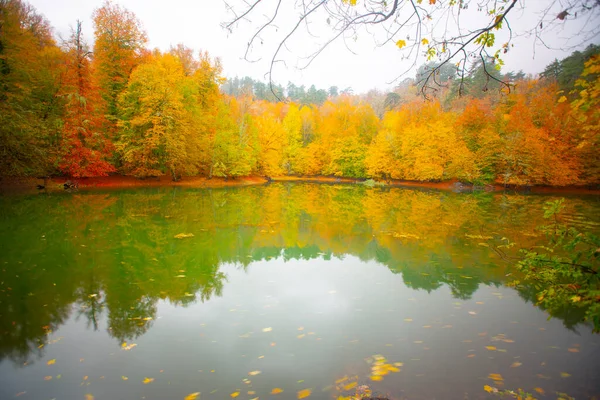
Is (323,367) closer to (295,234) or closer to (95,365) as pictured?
(95,365)

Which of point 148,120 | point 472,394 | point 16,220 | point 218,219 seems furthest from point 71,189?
point 472,394

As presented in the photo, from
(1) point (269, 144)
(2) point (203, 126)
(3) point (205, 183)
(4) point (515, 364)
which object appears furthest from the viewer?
(1) point (269, 144)

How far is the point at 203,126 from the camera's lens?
31.8 m

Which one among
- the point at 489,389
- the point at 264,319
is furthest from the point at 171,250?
the point at 489,389

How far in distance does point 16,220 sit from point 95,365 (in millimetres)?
12284

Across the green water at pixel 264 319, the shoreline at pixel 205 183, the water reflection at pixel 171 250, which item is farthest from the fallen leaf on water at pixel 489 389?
the shoreline at pixel 205 183

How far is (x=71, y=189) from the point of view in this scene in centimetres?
2300

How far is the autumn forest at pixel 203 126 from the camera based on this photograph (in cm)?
2078

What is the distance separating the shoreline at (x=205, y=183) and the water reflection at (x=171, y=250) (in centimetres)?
463

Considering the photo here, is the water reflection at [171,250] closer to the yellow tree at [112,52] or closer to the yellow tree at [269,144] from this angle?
the yellow tree at [112,52]

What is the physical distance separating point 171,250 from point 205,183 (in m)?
24.7

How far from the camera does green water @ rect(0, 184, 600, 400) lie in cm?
391

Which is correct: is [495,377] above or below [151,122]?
below

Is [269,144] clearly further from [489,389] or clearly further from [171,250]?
[489,389]
